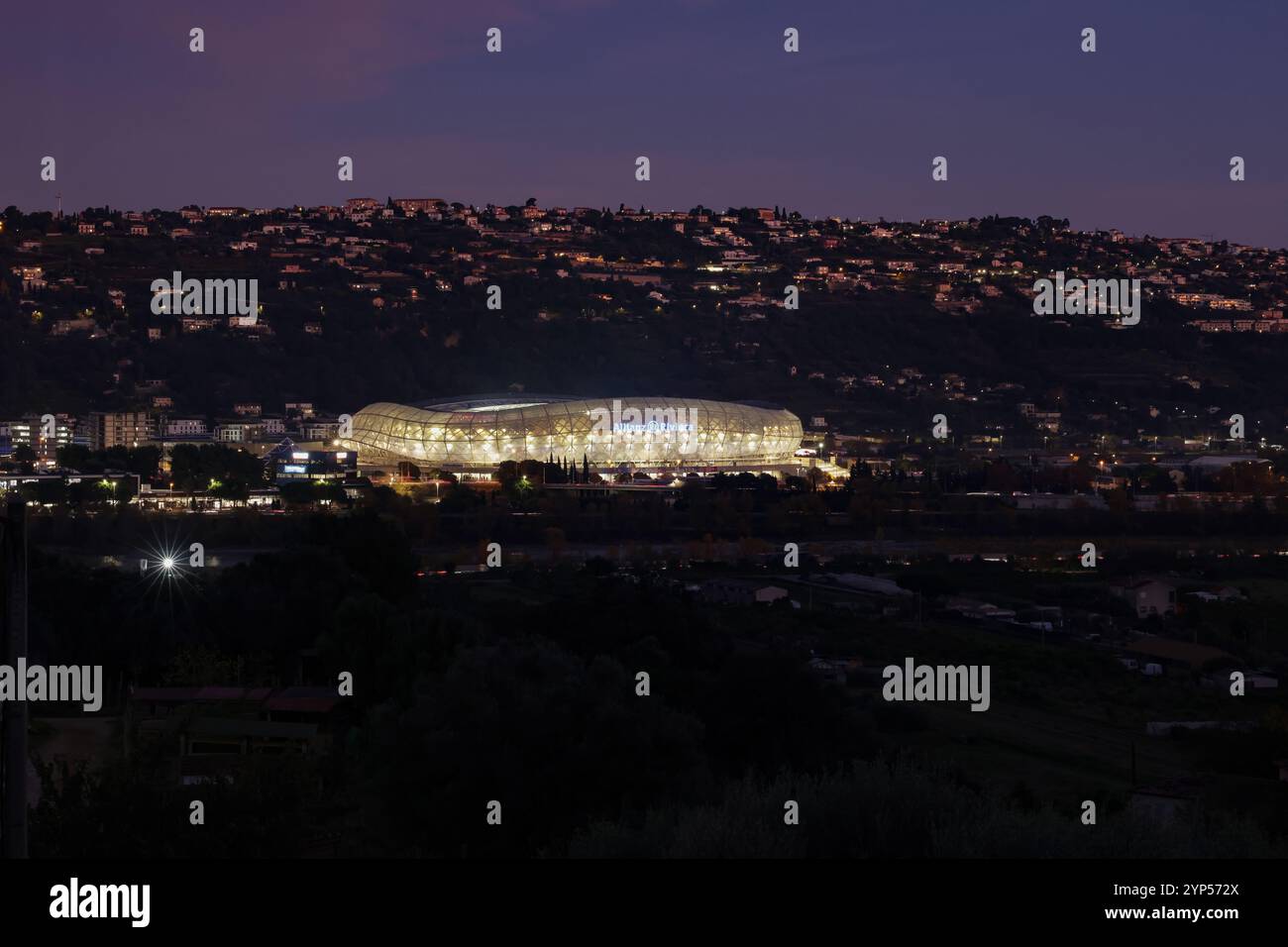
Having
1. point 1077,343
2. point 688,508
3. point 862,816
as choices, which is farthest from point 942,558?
point 1077,343

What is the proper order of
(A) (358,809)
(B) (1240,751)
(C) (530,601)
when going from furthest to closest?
1. (C) (530,601)
2. (B) (1240,751)
3. (A) (358,809)

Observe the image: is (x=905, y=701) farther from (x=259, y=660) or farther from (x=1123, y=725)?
(x=259, y=660)

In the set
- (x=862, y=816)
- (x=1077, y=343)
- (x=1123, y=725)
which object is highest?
(x=1077, y=343)
